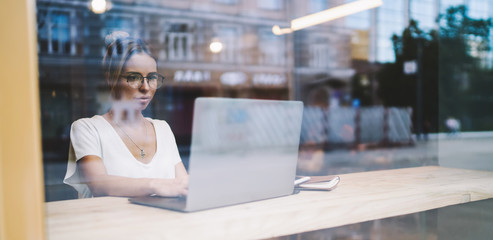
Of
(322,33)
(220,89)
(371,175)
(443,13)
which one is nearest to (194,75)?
(220,89)

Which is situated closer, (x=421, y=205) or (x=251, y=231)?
(x=251, y=231)

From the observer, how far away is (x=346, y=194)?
1080 millimetres

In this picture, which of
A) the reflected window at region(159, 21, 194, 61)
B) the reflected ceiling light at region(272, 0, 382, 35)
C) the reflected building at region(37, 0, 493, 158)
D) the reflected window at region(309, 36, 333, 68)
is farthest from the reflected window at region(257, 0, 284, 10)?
the reflected ceiling light at region(272, 0, 382, 35)

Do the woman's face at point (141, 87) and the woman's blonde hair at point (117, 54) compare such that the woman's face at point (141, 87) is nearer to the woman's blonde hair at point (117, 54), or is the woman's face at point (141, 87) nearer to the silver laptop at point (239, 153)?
the woman's blonde hair at point (117, 54)

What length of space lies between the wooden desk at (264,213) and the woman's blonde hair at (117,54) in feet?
2.49

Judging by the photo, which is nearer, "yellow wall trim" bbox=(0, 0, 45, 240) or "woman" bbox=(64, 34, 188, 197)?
"yellow wall trim" bbox=(0, 0, 45, 240)

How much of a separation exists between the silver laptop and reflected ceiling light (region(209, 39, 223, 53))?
39.0ft

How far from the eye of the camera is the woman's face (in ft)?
5.49

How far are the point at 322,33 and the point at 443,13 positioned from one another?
455 inches

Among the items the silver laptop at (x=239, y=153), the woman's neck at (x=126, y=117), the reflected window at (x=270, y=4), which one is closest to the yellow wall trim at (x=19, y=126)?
the silver laptop at (x=239, y=153)

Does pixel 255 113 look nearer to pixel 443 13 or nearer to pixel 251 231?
pixel 251 231

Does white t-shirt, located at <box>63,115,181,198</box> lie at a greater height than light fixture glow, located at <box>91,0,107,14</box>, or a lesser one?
lesser

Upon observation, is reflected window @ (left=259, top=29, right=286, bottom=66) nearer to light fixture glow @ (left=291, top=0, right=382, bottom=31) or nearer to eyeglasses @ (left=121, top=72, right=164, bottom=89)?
light fixture glow @ (left=291, top=0, right=382, bottom=31)

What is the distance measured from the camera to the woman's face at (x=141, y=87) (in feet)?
5.49
